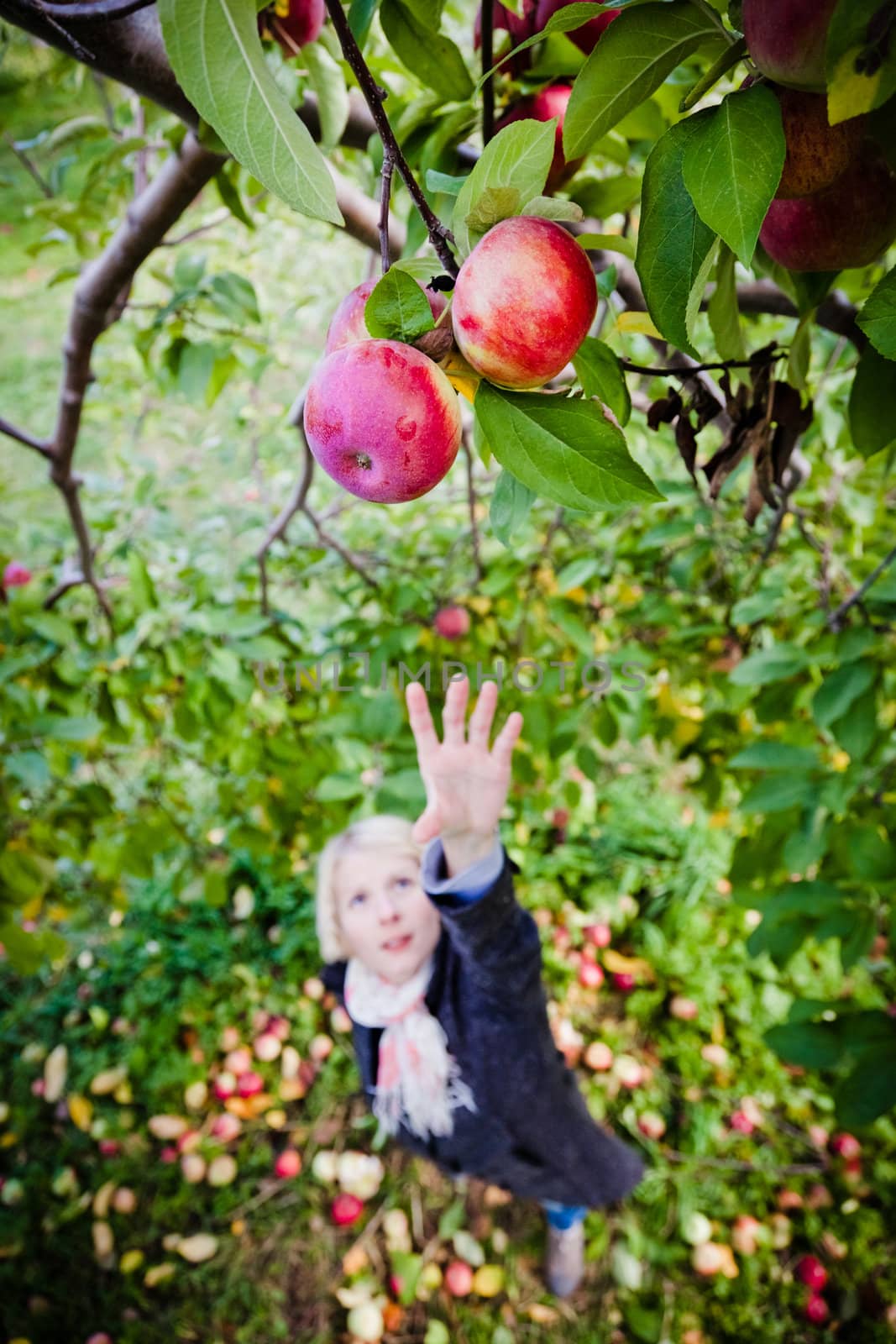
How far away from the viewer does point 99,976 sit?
2518mm

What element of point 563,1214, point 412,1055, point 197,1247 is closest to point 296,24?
point 412,1055

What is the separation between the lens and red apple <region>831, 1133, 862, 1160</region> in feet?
6.78

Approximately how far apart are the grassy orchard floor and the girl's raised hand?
1486 mm

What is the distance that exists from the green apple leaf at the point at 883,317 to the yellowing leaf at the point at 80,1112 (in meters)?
2.64

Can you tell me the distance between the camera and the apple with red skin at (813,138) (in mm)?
459

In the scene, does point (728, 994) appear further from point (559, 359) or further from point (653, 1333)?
point (559, 359)

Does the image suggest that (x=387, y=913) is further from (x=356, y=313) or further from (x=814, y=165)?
(x=814, y=165)

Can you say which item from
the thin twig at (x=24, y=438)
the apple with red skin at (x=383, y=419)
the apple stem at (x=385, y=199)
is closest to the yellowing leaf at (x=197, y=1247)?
the thin twig at (x=24, y=438)

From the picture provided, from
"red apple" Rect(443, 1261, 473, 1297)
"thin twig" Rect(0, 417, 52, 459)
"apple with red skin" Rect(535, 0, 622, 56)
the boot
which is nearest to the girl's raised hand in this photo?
"apple with red skin" Rect(535, 0, 622, 56)

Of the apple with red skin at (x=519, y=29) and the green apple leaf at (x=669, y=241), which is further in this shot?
the apple with red skin at (x=519, y=29)

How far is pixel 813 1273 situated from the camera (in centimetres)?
188

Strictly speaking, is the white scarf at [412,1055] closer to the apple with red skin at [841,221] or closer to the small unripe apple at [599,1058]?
the small unripe apple at [599,1058]

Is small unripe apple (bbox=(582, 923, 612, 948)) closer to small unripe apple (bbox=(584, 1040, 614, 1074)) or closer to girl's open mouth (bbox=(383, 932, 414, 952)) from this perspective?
→ small unripe apple (bbox=(584, 1040, 614, 1074))

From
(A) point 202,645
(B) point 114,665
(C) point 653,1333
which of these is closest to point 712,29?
(A) point 202,645
